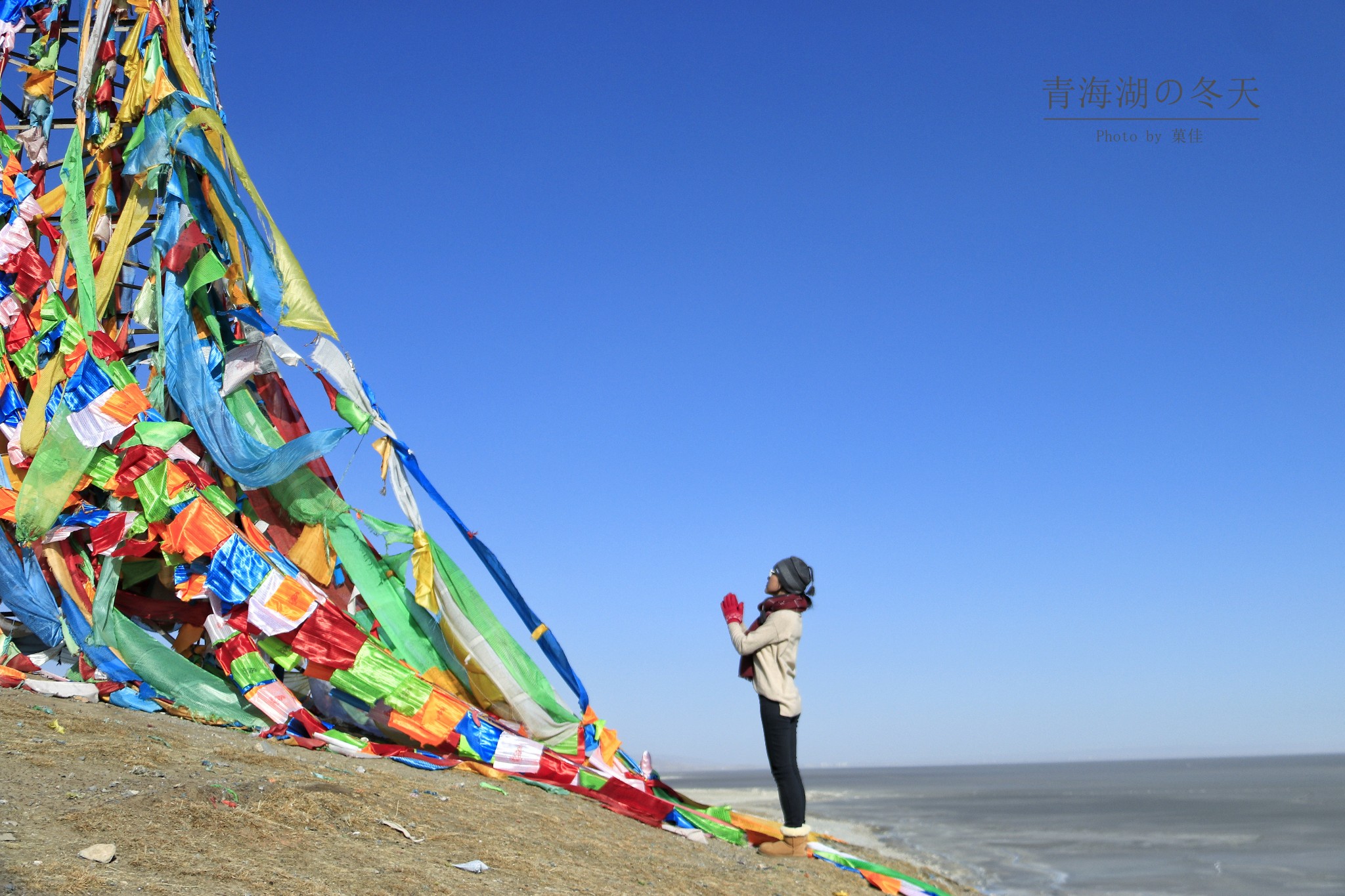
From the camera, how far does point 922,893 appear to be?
611 centimetres

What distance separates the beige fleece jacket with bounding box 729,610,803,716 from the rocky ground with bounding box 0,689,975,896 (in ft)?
2.84

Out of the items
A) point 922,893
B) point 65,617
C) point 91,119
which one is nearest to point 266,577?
point 65,617

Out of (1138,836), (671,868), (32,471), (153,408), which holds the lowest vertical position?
(1138,836)

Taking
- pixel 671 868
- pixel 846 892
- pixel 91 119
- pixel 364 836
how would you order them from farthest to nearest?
pixel 91 119 < pixel 846 892 < pixel 671 868 < pixel 364 836

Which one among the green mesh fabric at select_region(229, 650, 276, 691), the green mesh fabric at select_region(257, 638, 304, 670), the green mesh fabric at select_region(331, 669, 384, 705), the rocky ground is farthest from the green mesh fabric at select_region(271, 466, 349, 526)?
the rocky ground

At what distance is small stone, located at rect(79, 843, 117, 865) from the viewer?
3432 millimetres

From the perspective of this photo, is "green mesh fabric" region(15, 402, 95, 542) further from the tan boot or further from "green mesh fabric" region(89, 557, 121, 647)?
the tan boot

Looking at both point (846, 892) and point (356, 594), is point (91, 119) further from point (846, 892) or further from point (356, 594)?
point (846, 892)

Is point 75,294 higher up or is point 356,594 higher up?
point 75,294

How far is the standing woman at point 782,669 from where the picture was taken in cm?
561

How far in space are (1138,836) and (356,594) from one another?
40.5 ft

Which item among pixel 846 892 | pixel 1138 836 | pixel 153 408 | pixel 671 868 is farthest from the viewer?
pixel 1138 836

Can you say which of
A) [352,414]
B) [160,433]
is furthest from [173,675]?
[352,414]

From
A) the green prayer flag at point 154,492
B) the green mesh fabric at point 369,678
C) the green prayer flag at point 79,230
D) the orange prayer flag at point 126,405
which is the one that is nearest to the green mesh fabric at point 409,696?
the green mesh fabric at point 369,678
